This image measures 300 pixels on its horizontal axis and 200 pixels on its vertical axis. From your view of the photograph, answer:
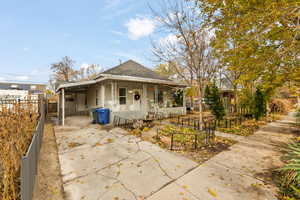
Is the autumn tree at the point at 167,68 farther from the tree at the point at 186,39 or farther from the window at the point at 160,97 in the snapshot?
the window at the point at 160,97

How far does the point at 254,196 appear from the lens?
7.87 ft

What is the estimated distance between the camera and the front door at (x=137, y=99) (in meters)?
11.0

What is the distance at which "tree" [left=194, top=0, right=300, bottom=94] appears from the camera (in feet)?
13.0

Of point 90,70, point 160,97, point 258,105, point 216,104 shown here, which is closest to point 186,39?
point 216,104

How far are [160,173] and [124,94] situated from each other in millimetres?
8181

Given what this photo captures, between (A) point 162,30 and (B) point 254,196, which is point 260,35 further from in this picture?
(B) point 254,196

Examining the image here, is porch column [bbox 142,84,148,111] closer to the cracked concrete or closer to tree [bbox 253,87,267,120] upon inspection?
the cracked concrete

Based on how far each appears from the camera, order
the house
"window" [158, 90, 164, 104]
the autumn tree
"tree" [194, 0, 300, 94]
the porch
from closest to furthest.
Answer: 1. "tree" [194, 0, 300, 94]
2. the autumn tree
3. the house
4. the porch
5. "window" [158, 90, 164, 104]

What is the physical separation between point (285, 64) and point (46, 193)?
8.25 meters

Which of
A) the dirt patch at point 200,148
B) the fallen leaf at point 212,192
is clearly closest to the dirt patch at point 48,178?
the fallen leaf at point 212,192

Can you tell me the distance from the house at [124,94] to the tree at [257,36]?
5.91 metres

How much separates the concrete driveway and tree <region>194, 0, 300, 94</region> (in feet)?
14.8

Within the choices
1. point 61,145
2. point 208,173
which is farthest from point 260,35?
point 61,145

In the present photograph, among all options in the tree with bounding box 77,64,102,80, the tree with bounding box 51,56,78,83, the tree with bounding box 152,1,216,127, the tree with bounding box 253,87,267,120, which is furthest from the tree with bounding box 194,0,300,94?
the tree with bounding box 77,64,102,80
